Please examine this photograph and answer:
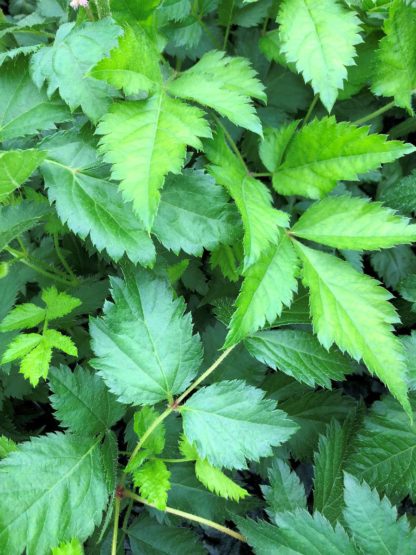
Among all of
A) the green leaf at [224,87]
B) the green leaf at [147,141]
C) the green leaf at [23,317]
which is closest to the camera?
the green leaf at [147,141]

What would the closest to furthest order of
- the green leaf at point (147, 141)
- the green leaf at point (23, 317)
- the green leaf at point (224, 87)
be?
the green leaf at point (147, 141), the green leaf at point (224, 87), the green leaf at point (23, 317)

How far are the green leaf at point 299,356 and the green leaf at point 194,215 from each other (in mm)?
220

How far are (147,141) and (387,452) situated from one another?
2.53 feet

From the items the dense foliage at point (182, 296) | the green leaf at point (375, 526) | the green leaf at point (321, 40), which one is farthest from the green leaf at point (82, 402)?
the green leaf at point (321, 40)

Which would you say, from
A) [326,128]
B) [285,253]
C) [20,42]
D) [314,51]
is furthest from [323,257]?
[20,42]

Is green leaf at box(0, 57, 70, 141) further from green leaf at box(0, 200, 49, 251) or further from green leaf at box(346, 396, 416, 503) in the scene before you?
green leaf at box(346, 396, 416, 503)

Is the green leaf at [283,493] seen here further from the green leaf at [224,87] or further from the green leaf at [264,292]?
the green leaf at [224,87]

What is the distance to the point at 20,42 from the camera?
1.32 meters

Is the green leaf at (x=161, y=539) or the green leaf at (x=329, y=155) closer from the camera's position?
the green leaf at (x=329, y=155)

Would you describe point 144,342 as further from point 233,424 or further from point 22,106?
point 22,106

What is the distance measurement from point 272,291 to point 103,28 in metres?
0.57

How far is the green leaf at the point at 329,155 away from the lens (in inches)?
37.4

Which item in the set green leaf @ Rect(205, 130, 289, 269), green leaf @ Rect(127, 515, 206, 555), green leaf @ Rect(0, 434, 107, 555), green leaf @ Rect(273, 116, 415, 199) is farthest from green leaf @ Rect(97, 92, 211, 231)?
green leaf @ Rect(127, 515, 206, 555)

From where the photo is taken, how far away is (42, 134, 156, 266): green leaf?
38.5 inches
